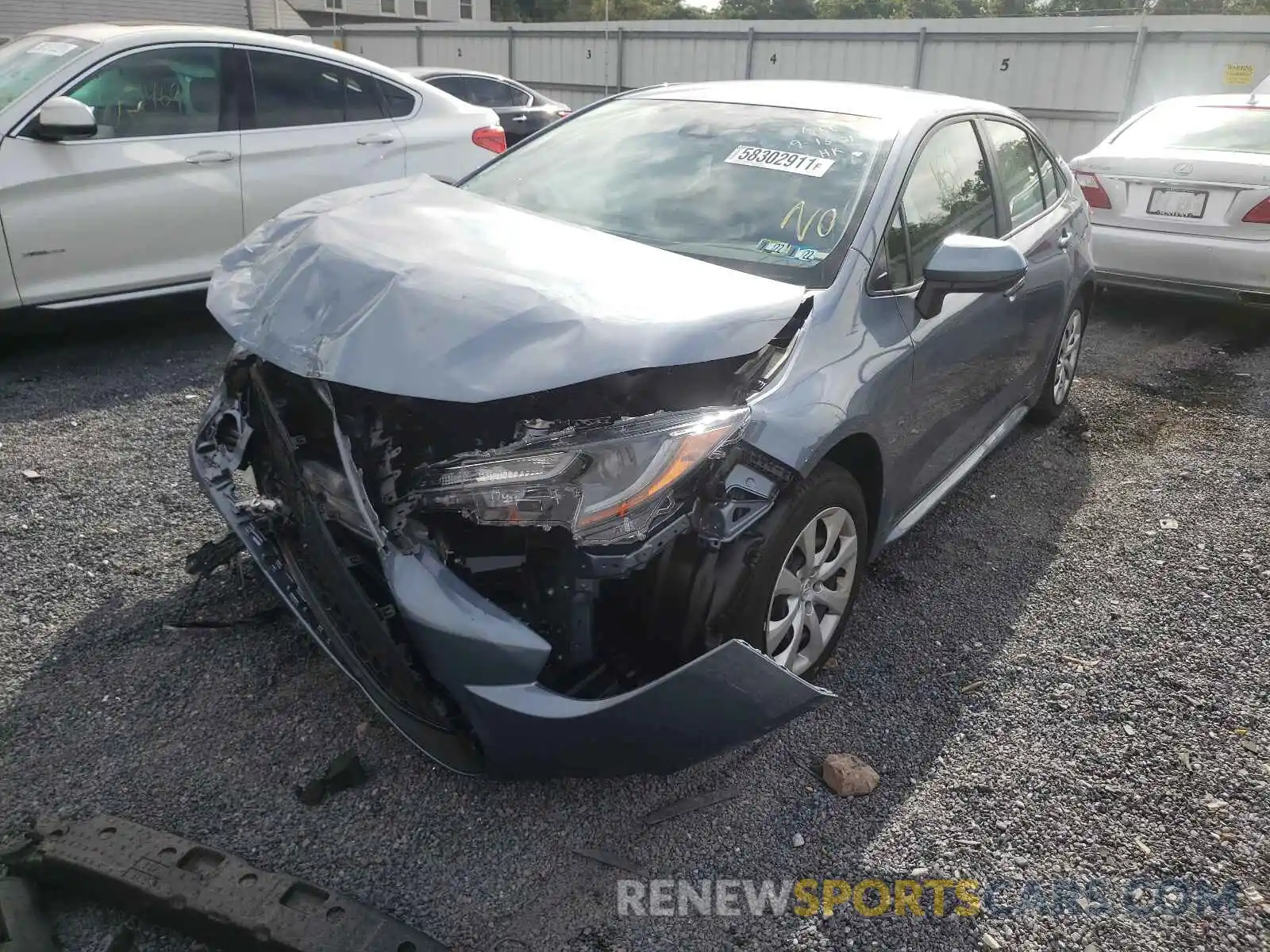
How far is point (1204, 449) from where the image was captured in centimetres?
491

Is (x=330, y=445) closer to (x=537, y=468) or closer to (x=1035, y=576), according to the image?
(x=537, y=468)

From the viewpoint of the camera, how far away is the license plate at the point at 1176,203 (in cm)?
639

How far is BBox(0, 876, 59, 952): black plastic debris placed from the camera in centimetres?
191

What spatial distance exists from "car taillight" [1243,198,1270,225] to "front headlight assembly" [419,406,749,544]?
5728mm

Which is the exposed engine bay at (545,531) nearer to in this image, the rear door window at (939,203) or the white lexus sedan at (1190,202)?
the rear door window at (939,203)

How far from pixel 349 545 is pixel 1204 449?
4.43 meters

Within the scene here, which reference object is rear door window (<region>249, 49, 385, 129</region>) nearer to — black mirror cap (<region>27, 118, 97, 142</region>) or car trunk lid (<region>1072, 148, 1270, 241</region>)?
black mirror cap (<region>27, 118, 97, 142</region>)

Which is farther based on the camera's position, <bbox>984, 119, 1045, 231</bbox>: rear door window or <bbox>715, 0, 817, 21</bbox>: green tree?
<bbox>715, 0, 817, 21</bbox>: green tree

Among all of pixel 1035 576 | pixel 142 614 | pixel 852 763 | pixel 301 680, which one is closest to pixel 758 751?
pixel 852 763

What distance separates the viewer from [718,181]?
3.22 metres

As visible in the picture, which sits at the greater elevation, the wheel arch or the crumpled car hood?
the crumpled car hood

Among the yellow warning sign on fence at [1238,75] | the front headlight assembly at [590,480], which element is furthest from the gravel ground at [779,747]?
the yellow warning sign on fence at [1238,75]

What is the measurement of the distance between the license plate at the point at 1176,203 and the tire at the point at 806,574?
4.97m

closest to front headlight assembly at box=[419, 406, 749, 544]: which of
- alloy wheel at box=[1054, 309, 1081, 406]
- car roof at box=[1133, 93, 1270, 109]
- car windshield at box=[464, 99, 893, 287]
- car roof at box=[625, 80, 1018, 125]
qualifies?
car windshield at box=[464, 99, 893, 287]
